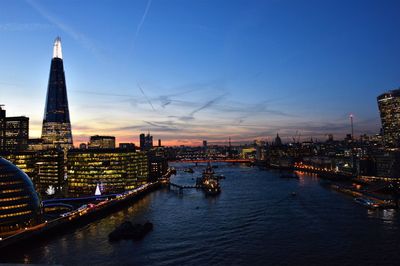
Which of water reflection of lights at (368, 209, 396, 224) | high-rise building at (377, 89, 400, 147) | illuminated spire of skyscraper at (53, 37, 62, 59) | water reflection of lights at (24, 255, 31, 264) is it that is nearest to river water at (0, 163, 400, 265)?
water reflection of lights at (24, 255, 31, 264)

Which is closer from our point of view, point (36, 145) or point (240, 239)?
point (240, 239)

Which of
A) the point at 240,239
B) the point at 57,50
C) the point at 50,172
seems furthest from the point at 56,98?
the point at 240,239

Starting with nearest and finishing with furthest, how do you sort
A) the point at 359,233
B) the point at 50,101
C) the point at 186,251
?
the point at 186,251 → the point at 359,233 → the point at 50,101

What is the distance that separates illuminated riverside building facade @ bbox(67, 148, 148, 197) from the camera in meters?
80.3

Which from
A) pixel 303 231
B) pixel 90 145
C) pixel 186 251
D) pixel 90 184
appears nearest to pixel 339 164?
pixel 90 184

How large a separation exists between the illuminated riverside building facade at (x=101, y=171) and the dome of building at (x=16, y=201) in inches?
1451

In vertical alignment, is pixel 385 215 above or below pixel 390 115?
below

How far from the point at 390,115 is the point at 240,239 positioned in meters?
160

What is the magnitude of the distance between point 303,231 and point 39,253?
27368mm

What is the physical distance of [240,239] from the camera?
123 ft

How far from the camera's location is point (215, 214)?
52.1 m

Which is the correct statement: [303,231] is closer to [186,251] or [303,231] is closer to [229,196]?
[186,251]

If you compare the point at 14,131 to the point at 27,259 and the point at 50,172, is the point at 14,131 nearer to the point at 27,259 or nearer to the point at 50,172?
the point at 50,172

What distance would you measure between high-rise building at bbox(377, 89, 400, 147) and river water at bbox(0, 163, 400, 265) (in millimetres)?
129388
